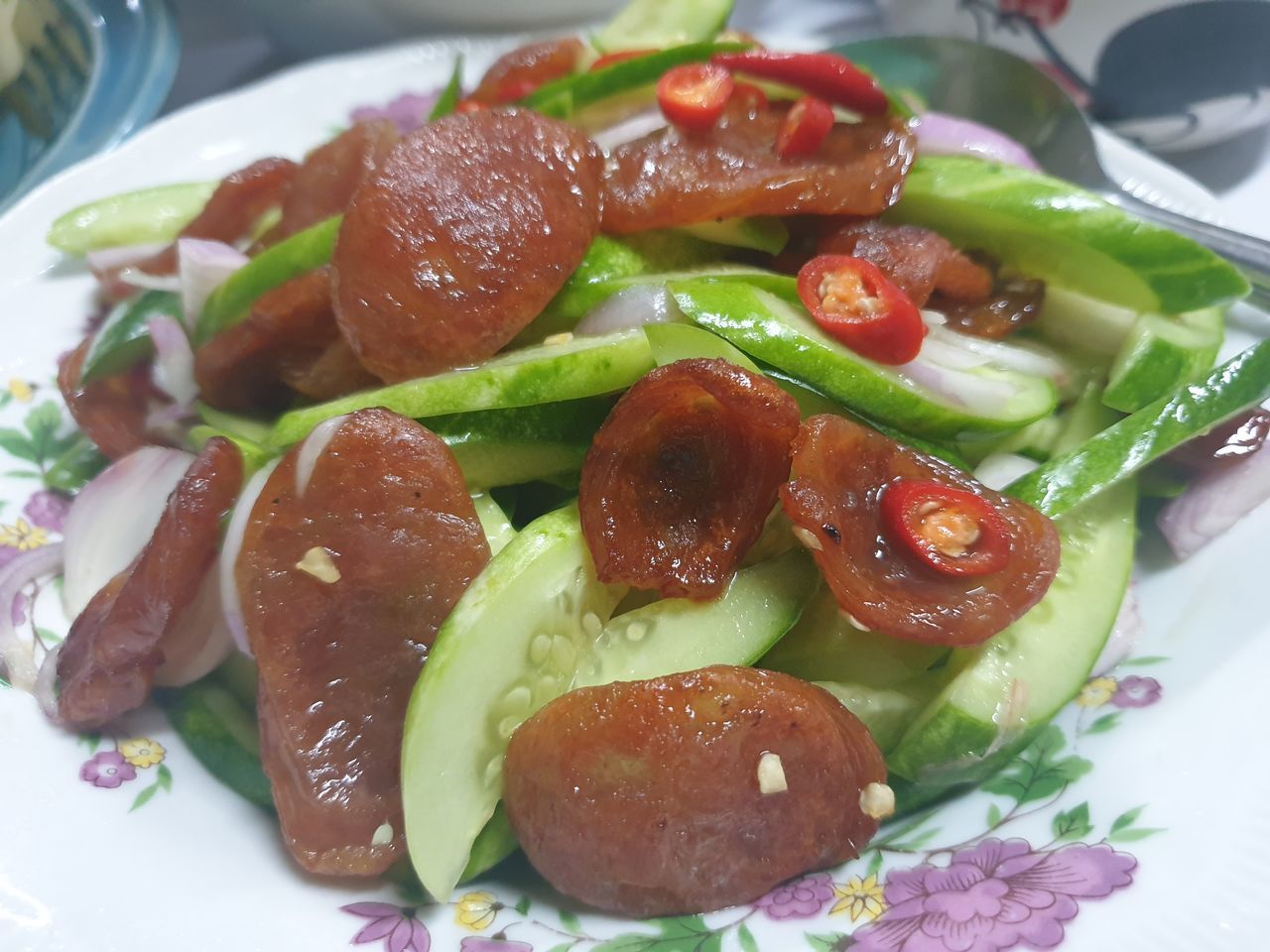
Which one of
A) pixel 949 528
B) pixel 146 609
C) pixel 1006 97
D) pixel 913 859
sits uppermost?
pixel 1006 97

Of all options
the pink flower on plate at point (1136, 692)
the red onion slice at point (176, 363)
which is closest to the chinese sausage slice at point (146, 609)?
the red onion slice at point (176, 363)

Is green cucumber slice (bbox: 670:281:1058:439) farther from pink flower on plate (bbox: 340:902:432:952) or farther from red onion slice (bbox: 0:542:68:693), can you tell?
red onion slice (bbox: 0:542:68:693)

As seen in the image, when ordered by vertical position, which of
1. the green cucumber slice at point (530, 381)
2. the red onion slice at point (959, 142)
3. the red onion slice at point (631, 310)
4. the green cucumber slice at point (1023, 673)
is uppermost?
the red onion slice at point (959, 142)

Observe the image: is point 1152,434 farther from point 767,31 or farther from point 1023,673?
point 767,31

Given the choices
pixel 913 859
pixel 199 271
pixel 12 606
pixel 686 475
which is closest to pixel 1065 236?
pixel 686 475

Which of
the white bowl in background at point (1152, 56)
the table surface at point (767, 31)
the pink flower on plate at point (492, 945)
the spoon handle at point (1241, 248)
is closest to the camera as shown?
the pink flower on plate at point (492, 945)

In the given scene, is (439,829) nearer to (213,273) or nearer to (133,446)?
(133,446)

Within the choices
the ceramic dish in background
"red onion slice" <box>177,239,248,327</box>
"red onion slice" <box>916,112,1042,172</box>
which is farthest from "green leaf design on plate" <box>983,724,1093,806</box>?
the ceramic dish in background

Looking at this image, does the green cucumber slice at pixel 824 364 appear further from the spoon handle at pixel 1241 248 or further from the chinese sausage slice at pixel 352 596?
the spoon handle at pixel 1241 248
